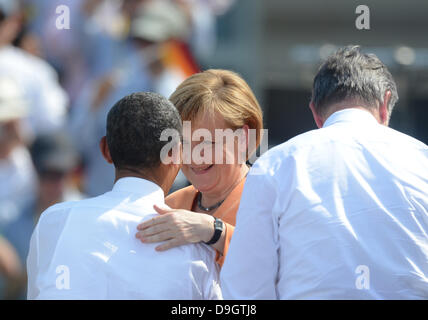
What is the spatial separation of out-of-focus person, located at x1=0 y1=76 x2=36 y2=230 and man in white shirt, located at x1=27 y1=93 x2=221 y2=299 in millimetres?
2986

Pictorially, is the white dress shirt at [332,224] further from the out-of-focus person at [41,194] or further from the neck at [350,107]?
the out-of-focus person at [41,194]

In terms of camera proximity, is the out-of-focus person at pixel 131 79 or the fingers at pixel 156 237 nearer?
the fingers at pixel 156 237

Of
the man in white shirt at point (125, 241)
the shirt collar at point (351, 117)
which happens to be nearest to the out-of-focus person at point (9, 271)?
the man in white shirt at point (125, 241)

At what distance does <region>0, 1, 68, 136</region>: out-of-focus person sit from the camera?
498 cm

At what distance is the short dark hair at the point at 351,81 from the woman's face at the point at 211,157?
1.35 ft

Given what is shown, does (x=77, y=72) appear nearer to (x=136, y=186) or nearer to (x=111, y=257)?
(x=136, y=186)

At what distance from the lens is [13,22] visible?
5152 millimetres

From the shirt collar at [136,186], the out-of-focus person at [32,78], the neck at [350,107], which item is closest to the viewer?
the shirt collar at [136,186]

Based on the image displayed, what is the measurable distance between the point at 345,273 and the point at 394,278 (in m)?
0.13

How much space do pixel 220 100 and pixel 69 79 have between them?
3162 millimetres

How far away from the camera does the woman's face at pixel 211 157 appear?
2.32 metres

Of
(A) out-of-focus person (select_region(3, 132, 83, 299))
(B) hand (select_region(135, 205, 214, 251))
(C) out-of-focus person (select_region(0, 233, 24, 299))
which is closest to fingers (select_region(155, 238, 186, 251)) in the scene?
(B) hand (select_region(135, 205, 214, 251))
